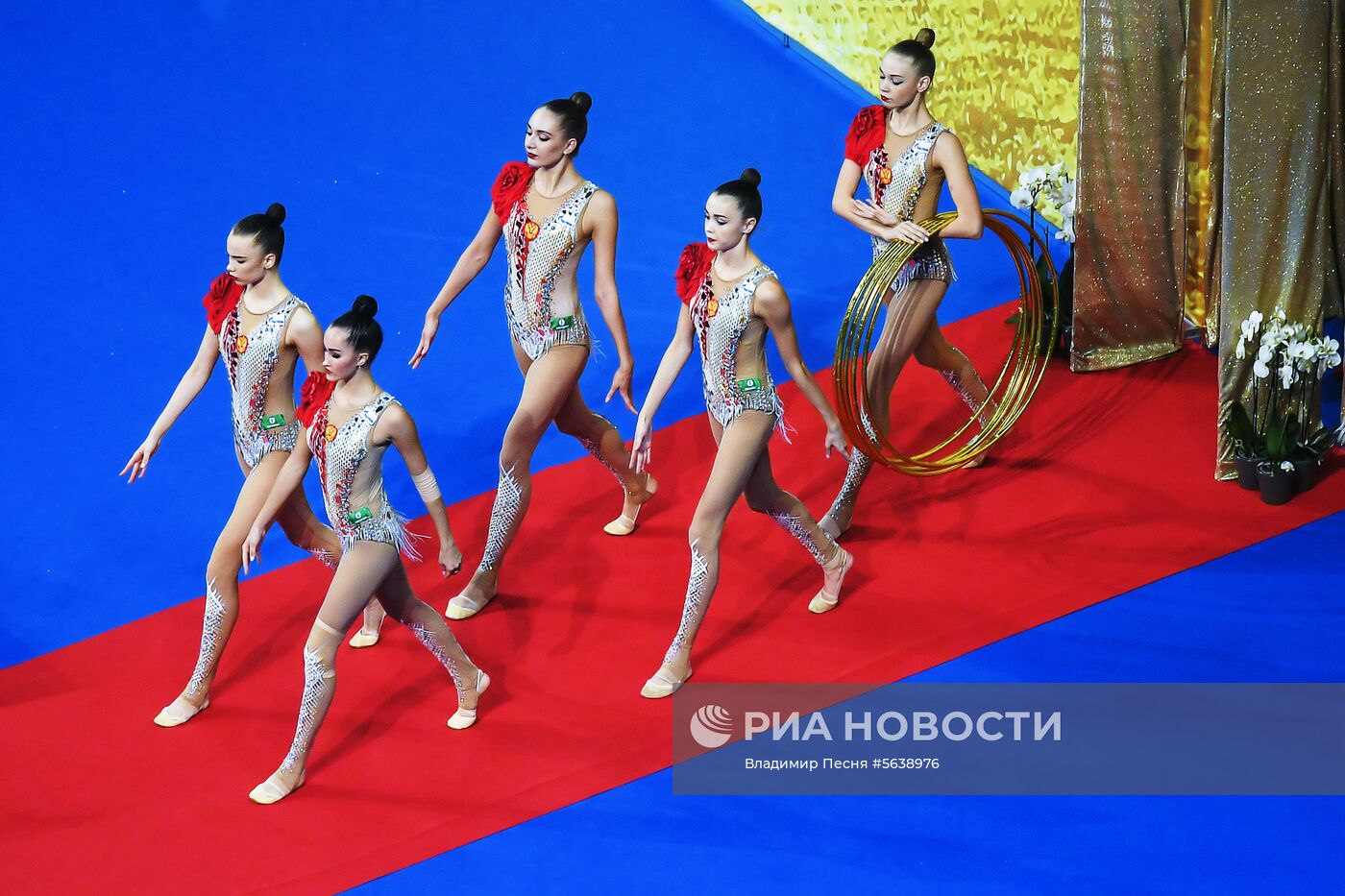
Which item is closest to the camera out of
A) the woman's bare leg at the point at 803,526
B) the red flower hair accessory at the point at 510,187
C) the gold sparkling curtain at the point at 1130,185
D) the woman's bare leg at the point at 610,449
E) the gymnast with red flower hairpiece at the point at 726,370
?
the gymnast with red flower hairpiece at the point at 726,370

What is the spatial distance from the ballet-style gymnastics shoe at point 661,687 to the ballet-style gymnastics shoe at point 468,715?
55 cm

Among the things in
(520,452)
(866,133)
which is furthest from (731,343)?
(866,133)

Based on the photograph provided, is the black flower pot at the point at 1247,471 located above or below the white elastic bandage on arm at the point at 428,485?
below

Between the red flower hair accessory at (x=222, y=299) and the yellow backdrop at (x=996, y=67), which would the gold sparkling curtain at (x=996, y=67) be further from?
the red flower hair accessory at (x=222, y=299)

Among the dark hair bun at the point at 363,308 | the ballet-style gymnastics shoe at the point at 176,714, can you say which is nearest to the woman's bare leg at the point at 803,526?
the dark hair bun at the point at 363,308

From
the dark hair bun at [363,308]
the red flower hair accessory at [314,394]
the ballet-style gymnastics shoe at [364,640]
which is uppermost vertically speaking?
the dark hair bun at [363,308]

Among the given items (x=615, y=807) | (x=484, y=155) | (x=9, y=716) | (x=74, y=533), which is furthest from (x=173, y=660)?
(x=484, y=155)

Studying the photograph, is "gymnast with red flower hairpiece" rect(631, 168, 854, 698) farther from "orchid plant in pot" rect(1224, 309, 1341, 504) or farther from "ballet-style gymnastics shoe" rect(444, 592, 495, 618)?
"orchid plant in pot" rect(1224, 309, 1341, 504)

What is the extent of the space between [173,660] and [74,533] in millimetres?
1122

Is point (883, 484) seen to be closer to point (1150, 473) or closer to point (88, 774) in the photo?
point (1150, 473)

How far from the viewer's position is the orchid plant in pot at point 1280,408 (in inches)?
250

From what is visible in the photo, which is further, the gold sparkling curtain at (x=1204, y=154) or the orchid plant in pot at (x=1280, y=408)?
the gold sparkling curtain at (x=1204, y=154)

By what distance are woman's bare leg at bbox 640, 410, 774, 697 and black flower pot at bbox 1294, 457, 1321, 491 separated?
2.36 m

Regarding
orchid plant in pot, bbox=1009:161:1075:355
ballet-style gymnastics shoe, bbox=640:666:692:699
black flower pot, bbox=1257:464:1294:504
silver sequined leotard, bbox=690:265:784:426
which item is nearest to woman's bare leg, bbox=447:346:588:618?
silver sequined leotard, bbox=690:265:784:426
